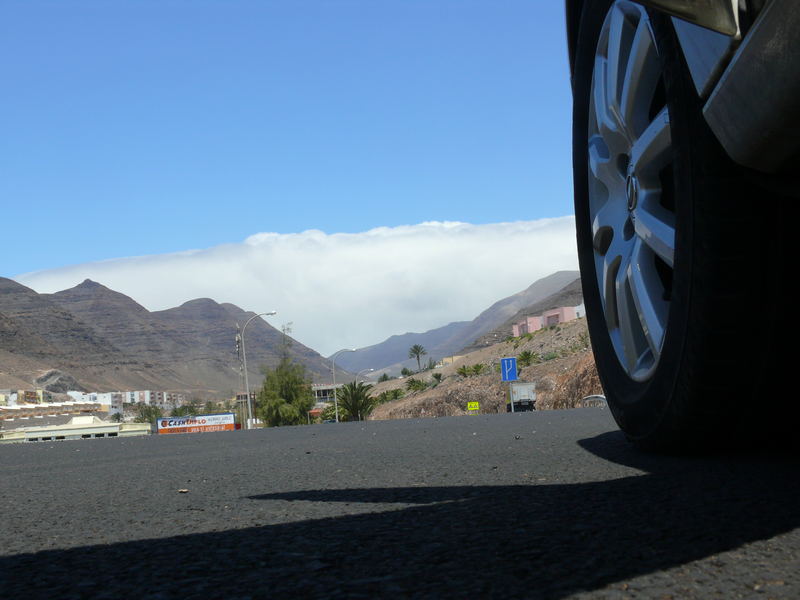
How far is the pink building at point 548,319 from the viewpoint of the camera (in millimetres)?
138625

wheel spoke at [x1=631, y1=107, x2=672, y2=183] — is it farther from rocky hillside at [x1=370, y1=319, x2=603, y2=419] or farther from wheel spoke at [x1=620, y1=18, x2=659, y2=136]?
rocky hillside at [x1=370, y1=319, x2=603, y2=419]

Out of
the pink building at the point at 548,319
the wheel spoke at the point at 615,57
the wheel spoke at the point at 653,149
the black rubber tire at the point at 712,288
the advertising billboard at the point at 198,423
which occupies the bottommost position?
the advertising billboard at the point at 198,423

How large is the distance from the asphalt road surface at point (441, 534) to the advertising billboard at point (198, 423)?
42255mm

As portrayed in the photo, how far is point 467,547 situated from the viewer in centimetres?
206

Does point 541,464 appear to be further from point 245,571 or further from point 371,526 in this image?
point 245,571

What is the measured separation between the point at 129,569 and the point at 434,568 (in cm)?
79

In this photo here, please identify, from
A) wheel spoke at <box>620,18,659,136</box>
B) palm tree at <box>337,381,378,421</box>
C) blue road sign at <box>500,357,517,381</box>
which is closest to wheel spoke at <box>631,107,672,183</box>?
wheel spoke at <box>620,18,659,136</box>

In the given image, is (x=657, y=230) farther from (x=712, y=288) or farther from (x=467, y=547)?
(x=467, y=547)

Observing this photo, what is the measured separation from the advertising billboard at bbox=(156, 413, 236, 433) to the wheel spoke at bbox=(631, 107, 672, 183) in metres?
42.9

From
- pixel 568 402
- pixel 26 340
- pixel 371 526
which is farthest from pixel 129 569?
pixel 26 340

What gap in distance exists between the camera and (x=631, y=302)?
11.7 feet

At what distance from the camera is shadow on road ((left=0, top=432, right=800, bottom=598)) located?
1777 millimetres

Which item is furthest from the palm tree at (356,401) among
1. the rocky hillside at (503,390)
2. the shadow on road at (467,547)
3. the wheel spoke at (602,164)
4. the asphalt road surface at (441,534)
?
the shadow on road at (467,547)

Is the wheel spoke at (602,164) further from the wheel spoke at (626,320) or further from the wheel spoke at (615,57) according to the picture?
the wheel spoke at (626,320)
